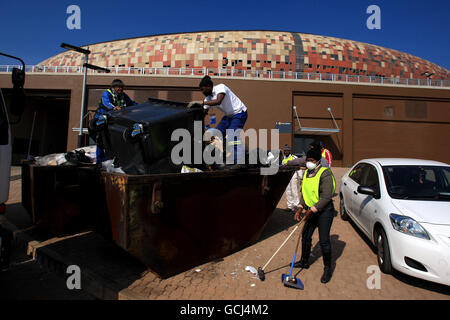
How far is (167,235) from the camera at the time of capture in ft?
9.49

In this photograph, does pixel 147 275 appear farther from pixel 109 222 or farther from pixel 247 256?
pixel 247 256

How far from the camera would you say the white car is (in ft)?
9.60

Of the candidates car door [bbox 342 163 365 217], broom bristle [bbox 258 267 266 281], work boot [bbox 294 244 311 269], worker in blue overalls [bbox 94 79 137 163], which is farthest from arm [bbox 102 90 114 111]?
car door [bbox 342 163 365 217]

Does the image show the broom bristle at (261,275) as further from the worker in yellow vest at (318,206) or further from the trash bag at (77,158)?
the trash bag at (77,158)

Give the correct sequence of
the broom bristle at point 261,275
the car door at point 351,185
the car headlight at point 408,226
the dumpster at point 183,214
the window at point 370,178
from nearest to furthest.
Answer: the dumpster at point 183,214 → the car headlight at point 408,226 → the broom bristle at point 261,275 → the window at point 370,178 → the car door at point 351,185

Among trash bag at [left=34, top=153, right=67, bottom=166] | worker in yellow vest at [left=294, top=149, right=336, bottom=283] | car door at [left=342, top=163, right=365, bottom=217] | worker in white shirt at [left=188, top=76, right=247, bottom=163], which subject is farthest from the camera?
car door at [left=342, top=163, right=365, bottom=217]

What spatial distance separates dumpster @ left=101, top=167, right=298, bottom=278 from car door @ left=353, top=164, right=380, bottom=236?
166 centimetres

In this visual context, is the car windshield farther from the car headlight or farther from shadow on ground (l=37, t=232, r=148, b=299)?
shadow on ground (l=37, t=232, r=148, b=299)

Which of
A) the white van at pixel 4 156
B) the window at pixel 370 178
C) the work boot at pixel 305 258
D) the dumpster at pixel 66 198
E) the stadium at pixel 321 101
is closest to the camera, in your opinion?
the white van at pixel 4 156

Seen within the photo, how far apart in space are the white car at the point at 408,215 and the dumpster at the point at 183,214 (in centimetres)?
171

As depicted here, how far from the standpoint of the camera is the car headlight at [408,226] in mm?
3051

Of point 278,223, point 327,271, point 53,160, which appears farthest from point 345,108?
point 53,160

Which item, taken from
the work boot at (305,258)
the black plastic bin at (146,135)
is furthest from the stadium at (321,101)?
the black plastic bin at (146,135)
